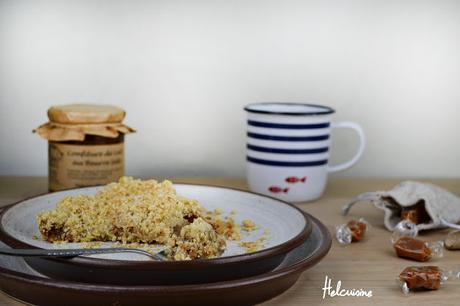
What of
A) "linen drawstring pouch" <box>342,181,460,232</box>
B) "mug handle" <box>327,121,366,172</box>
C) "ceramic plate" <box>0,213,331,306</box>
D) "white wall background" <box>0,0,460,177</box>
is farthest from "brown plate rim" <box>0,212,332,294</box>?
"white wall background" <box>0,0,460,177</box>

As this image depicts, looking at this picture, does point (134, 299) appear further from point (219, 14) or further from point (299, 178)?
point (219, 14)

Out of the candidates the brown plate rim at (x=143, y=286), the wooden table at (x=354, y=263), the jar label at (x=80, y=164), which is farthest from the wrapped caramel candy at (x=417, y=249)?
the jar label at (x=80, y=164)

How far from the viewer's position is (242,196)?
1.05 meters

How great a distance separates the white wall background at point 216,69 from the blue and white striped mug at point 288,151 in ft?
0.57

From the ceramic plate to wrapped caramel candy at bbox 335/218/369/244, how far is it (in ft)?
0.78

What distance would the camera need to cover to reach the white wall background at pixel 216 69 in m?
1.34

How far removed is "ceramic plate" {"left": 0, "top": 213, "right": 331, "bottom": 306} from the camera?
0.69 meters

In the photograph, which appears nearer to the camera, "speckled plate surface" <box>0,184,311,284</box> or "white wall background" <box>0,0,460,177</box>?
"speckled plate surface" <box>0,184,311,284</box>

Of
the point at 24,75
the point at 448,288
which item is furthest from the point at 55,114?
the point at 448,288

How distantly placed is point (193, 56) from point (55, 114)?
1.03 feet

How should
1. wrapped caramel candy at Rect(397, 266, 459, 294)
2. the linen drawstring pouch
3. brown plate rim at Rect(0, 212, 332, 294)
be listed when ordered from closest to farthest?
brown plate rim at Rect(0, 212, 332, 294) < wrapped caramel candy at Rect(397, 266, 459, 294) < the linen drawstring pouch

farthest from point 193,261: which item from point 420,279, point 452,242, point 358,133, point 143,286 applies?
point 358,133

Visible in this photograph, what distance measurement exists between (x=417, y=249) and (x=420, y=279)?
Answer: 13cm

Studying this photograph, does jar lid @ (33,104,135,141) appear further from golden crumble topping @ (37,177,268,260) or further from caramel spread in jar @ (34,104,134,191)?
golden crumble topping @ (37,177,268,260)
